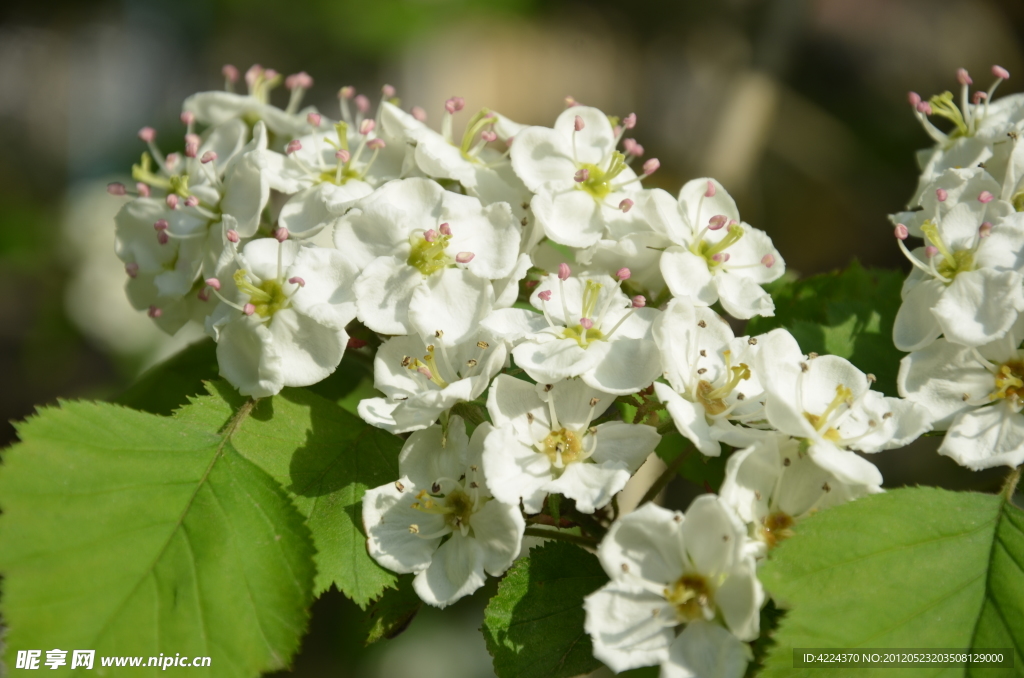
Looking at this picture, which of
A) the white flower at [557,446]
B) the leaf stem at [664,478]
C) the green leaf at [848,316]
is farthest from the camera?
the green leaf at [848,316]

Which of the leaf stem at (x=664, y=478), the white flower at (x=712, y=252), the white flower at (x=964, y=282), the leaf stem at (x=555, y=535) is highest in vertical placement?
the white flower at (x=964, y=282)

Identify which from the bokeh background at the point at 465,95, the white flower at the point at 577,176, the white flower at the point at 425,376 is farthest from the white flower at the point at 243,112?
the bokeh background at the point at 465,95

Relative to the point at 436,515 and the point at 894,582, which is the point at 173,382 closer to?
the point at 436,515

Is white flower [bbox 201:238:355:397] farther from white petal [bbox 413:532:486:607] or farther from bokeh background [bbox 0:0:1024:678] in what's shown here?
bokeh background [bbox 0:0:1024:678]

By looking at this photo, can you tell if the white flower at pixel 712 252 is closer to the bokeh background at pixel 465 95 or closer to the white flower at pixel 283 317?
the white flower at pixel 283 317

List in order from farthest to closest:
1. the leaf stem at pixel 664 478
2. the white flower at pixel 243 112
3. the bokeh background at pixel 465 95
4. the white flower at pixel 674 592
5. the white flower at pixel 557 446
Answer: the bokeh background at pixel 465 95, the white flower at pixel 243 112, the leaf stem at pixel 664 478, the white flower at pixel 557 446, the white flower at pixel 674 592

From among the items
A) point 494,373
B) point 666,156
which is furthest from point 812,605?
point 666,156

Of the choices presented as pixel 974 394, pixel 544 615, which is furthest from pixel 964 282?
pixel 544 615

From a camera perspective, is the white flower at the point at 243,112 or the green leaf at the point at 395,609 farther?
the white flower at the point at 243,112
